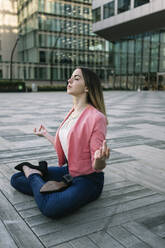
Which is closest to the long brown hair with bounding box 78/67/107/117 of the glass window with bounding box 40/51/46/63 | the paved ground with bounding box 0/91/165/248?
the paved ground with bounding box 0/91/165/248

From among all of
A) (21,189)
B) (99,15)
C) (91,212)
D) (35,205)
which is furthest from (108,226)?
(99,15)

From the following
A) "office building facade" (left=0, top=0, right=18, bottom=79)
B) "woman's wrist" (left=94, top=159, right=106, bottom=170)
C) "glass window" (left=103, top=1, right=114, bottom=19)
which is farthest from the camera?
"office building facade" (left=0, top=0, right=18, bottom=79)

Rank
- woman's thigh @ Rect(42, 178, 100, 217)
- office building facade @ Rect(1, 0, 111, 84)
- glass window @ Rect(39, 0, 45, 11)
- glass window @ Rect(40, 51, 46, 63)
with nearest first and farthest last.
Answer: woman's thigh @ Rect(42, 178, 100, 217)
glass window @ Rect(39, 0, 45, 11)
office building facade @ Rect(1, 0, 111, 84)
glass window @ Rect(40, 51, 46, 63)

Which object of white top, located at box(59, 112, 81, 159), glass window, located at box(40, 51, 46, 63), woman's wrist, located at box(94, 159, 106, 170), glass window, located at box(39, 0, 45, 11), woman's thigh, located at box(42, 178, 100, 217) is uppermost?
glass window, located at box(39, 0, 45, 11)

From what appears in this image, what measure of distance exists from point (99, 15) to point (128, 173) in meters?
43.4

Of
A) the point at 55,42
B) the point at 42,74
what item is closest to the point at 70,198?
the point at 42,74

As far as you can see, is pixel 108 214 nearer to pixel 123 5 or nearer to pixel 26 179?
pixel 26 179

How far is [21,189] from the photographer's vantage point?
10.0ft

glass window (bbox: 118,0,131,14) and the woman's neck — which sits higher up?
glass window (bbox: 118,0,131,14)

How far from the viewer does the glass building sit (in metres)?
55.3

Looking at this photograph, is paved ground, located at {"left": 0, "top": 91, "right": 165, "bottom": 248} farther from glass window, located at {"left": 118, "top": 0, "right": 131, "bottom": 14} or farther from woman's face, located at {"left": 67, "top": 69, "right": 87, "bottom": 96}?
glass window, located at {"left": 118, "top": 0, "right": 131, "bottom": 14}

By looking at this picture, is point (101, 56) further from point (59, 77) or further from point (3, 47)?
point (3, 47)

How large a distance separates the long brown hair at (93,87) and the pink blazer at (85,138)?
81mm

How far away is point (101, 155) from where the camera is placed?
222cm
